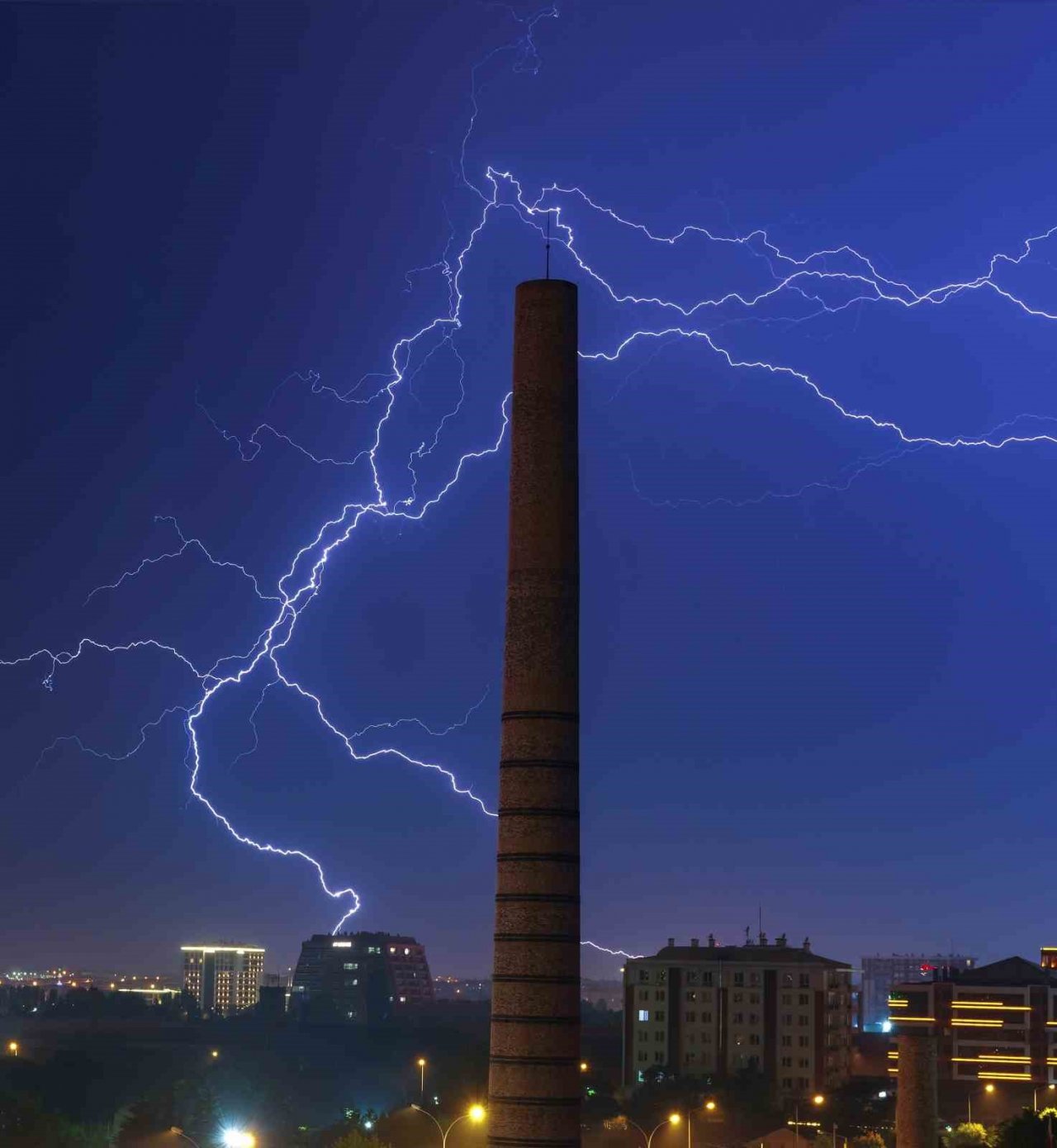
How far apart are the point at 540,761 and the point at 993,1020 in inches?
3015

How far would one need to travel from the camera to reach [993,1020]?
96.2 m

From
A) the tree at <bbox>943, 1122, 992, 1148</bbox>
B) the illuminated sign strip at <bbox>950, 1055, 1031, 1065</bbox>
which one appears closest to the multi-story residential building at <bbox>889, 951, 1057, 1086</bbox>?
the illuminated sign strip at <bbox>950, 1055, 1031, 1065</bbox>

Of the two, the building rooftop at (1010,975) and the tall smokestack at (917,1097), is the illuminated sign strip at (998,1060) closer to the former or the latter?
the building rooftop at (1010,975)

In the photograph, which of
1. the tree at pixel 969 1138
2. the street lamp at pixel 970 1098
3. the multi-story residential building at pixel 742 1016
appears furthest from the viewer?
the multi-story residential building at pixel 742 1016

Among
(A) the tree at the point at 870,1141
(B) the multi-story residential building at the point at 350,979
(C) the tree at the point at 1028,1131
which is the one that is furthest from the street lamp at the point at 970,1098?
(B) the multi-story residential building at the point at 350,979

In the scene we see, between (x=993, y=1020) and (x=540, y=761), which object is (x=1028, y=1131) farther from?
(x=993, y=1020)

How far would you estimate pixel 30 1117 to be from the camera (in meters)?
69.2

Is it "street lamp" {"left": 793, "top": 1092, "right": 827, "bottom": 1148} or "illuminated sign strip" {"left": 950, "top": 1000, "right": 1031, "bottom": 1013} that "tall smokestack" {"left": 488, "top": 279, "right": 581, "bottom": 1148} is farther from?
"illuminated sign strip" {"left": 950, "top": 1000, "right": 1031, "bottom": 1013}

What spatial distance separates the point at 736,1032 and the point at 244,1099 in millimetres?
23663

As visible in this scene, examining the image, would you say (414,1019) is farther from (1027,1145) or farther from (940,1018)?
(1027,1145)

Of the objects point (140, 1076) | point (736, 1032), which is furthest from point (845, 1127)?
point (140, 1076)

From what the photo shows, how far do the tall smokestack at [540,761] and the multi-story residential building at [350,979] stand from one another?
468ft

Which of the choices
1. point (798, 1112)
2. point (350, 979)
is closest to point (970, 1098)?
point (798, 1112)

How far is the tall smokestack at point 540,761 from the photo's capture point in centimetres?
A: 2528
